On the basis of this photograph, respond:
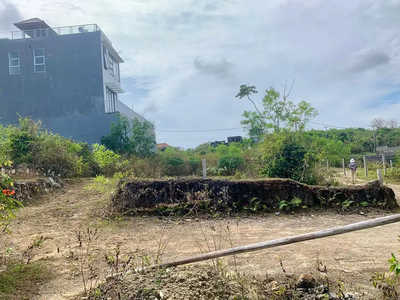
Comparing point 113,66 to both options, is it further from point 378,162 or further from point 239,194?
point 378,162

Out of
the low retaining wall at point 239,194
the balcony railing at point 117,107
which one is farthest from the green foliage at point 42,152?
the balcony railing at point 117,107

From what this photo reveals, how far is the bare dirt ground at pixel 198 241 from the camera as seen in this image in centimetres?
421

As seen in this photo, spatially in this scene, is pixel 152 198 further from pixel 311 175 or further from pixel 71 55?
pixel 71 55

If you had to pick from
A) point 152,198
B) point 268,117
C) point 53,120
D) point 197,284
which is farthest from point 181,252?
point 53,120

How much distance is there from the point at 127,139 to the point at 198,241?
1677cm

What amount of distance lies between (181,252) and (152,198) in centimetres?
348

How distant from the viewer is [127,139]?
21.7 metres

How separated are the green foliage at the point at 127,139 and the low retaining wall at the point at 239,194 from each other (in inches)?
511

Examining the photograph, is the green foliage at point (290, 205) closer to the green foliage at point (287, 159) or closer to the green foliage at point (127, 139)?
the green foliage at point (287, 159)

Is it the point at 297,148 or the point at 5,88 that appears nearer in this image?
the point at 297,148

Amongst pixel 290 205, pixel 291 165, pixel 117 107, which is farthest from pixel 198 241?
pixel 117 107

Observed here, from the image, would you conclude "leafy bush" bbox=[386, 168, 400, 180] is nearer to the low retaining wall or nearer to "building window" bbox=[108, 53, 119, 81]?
the low retaining wall

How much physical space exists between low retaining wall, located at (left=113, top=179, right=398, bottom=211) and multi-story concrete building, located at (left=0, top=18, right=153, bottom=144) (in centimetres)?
1702

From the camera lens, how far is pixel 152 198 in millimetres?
8602
